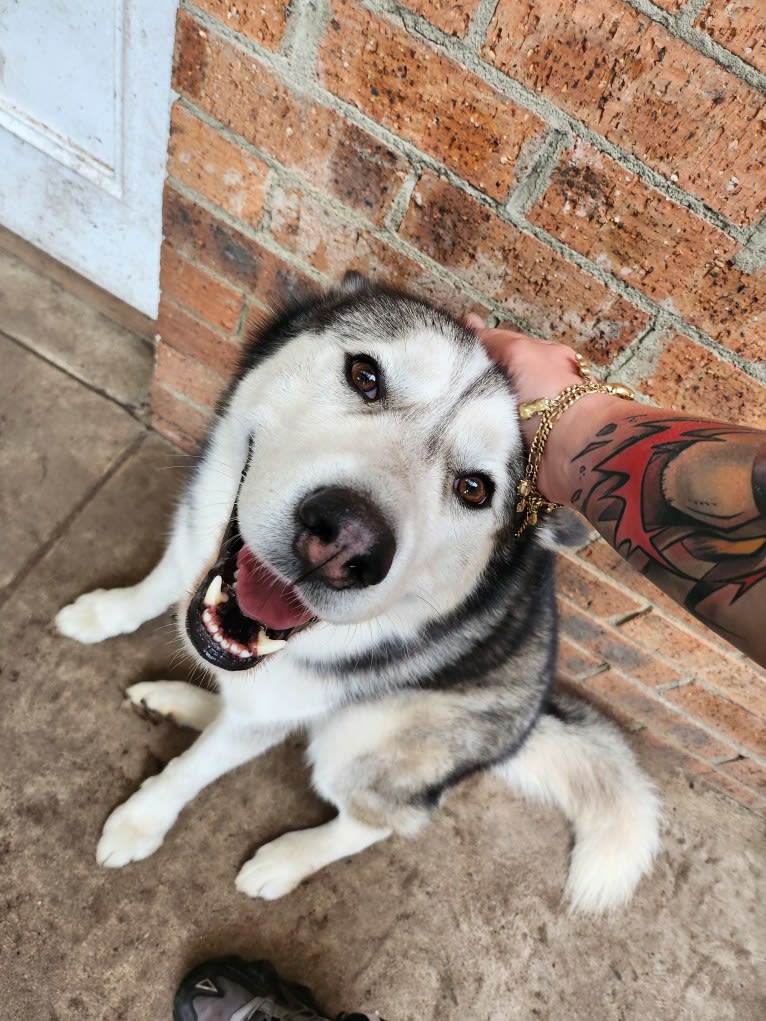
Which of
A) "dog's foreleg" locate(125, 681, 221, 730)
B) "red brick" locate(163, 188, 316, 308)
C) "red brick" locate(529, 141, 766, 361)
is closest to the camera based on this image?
"red brick" locate(529, 141, 766, 361)

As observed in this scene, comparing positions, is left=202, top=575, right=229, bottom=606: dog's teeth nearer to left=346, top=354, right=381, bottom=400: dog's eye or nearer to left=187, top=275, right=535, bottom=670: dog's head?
left=187, top=275, right=535, bottom=670: dog's head

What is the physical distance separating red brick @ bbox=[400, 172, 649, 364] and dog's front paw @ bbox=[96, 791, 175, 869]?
4.83 ft

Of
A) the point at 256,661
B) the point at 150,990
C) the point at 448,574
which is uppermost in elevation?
the point at 448,574

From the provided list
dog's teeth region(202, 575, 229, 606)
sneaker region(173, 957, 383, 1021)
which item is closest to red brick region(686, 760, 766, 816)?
sneaker region(173, 957, 383, 1021)

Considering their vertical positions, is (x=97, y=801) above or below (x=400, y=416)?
below

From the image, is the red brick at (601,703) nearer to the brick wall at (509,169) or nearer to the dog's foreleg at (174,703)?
the brick wall at (509,169)

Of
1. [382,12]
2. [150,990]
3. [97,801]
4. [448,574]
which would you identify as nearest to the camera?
[382,12]

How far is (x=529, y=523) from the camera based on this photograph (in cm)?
130

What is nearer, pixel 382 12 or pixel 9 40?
pixel 382 12

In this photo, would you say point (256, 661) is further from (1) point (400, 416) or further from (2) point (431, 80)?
(2) point (431, 80)

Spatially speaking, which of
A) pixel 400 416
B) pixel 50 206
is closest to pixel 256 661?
pixel 400 416

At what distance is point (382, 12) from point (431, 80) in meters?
0.13

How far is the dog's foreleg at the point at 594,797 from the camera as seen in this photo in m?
1.80

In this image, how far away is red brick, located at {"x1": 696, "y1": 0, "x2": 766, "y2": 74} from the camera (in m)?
0.93
